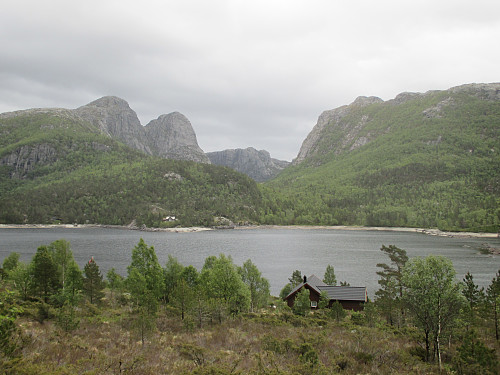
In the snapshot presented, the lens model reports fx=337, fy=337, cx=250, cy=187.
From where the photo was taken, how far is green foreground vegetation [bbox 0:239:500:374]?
37.3 ft

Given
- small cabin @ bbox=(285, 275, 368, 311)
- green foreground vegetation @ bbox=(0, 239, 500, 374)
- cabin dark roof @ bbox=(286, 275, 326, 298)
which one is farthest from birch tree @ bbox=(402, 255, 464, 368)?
cabin dark roof @ bbox=(286, 275, 326, 298)

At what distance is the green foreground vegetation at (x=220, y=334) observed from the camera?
1137cm

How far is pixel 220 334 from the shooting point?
19250 mm

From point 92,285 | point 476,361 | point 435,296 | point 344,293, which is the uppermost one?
point 435,296

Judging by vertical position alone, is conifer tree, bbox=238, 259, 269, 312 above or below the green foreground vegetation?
below

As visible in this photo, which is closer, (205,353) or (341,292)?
(205,353)

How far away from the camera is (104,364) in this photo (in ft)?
34.9

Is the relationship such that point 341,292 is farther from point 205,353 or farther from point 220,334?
point 205,353

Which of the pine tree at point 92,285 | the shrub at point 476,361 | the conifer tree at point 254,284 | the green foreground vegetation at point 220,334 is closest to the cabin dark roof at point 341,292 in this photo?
the conifer tree at point 254,284

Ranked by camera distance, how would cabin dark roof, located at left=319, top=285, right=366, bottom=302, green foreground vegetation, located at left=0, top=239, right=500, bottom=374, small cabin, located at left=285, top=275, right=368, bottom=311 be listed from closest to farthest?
green foreground vegetation, located at left=0, top=239, right=500, bottom=374 → small cabin, located at left=285, top=275, right=368, bottom=311 → cabin dark roof, located at left=319, top=285, right=366, bottom=302

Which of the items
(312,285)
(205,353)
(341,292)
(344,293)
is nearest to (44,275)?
(205,353)

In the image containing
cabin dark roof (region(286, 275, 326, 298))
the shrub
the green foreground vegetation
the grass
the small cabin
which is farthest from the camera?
cabin dark roof (region(286, 275, 326, 298))

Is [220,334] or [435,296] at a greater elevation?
[435,296]

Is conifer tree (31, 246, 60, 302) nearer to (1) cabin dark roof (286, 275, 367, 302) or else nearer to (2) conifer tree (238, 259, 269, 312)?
(2) conifer tree (238, 259, 269, 312)
